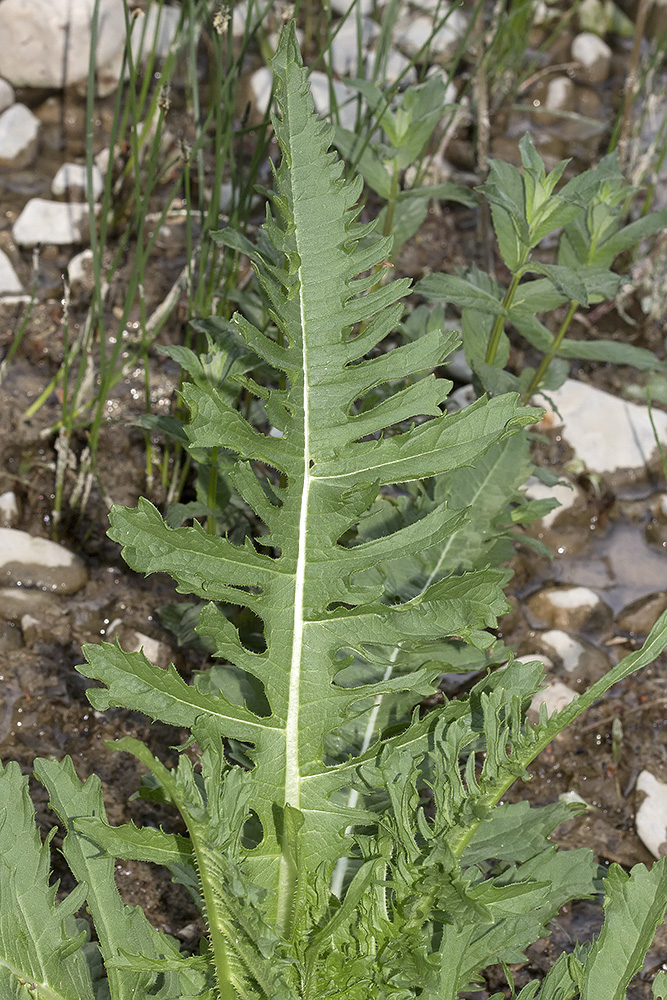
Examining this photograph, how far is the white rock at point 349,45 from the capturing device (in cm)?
365

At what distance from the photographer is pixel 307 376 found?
3.91 ft

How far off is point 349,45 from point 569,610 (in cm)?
245

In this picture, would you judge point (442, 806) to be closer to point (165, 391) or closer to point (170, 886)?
point (170, 886)

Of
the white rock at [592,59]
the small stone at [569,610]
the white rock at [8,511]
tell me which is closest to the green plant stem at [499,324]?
the small stone at [569,610]

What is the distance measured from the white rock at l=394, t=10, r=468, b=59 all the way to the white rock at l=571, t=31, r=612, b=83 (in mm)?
497

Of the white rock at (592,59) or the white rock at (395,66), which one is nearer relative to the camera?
the white rock at (395,66)

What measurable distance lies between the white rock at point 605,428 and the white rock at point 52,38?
6.34ft

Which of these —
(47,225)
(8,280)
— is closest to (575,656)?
(8,280)

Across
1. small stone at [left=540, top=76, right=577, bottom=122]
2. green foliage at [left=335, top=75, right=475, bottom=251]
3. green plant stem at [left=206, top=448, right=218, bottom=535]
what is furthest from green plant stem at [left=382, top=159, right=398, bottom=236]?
small stone at [left=540, top=76, right=577, bottom=122]

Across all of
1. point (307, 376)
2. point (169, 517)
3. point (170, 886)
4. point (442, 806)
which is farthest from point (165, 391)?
point (442, 806)

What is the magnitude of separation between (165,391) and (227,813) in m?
1.69

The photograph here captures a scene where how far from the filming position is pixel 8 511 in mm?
2256

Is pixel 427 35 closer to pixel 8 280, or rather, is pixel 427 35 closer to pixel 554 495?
pixel 8 280

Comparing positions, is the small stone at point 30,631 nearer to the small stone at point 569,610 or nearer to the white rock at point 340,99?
the small stone at point 569,610
